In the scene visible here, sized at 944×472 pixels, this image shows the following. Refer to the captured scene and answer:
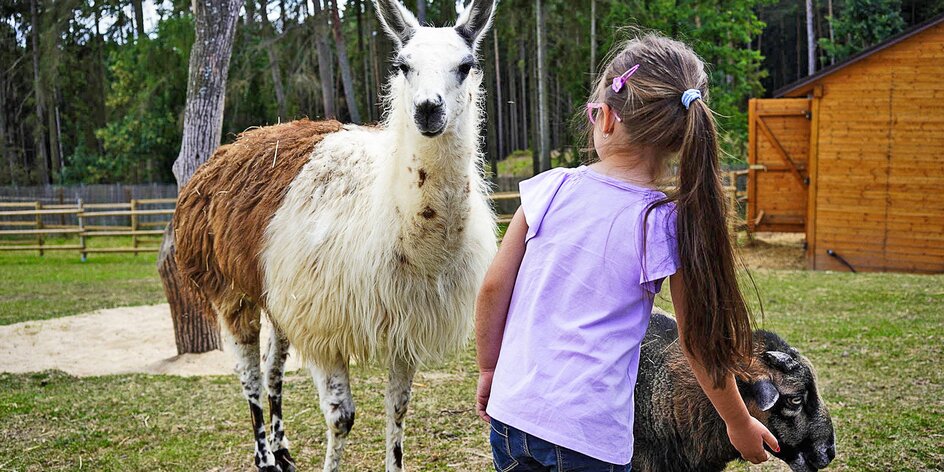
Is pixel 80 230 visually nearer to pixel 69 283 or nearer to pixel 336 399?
pixel 69 283

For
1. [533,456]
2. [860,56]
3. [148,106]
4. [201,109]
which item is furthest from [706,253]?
[148,106]

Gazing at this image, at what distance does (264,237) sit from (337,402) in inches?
41.8

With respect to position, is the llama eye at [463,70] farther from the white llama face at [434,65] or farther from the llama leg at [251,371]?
the llama leg at [251,371]

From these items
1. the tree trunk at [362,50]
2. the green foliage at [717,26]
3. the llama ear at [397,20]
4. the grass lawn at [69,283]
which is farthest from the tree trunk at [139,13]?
the llama ear at [397,20]

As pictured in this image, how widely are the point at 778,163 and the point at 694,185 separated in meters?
17.2

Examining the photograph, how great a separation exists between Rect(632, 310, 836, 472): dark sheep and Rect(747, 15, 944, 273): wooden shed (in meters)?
12.9

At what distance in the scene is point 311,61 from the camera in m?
30.3

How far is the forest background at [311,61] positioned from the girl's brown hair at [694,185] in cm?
1451

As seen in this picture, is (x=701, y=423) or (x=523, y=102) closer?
(x=701, y=423)

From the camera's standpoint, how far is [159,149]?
1309 inches

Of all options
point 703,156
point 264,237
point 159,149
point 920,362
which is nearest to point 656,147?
point 703,156

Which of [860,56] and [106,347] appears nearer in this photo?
[106,347]

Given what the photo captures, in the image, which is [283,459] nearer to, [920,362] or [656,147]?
[656,147]

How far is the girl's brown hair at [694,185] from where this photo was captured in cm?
183
